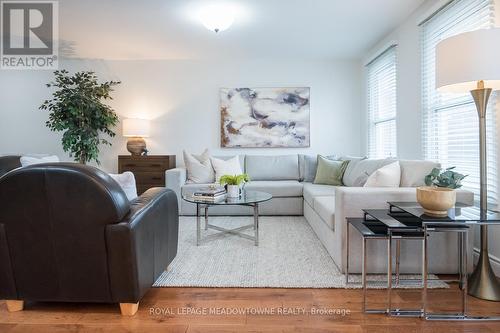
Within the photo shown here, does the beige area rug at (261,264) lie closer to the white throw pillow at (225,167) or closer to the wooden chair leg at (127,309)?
the wooden chair leg at (127,309)

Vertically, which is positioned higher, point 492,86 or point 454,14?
point 454,14

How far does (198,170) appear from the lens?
4570 millimetres

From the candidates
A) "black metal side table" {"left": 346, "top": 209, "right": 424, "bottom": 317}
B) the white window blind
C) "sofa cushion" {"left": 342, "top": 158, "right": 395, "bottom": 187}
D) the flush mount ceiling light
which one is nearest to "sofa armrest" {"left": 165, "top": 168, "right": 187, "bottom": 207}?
the flush mount ceiling light

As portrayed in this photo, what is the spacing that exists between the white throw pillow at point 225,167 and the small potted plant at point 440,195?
2951 mm

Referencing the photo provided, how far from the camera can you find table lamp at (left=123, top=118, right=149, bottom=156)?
4906 millimetres

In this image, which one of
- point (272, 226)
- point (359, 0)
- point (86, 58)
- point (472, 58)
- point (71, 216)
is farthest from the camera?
point (86, 58)

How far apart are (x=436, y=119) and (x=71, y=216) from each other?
327cm

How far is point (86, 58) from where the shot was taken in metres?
5.18

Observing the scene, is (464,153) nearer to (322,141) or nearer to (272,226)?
(272,226)

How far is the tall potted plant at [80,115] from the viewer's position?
450 centimetres

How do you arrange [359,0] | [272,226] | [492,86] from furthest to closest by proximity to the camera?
[272,226], [359,0], [492,86]

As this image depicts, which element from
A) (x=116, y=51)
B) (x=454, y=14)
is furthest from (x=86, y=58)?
(x=454, y=14)
